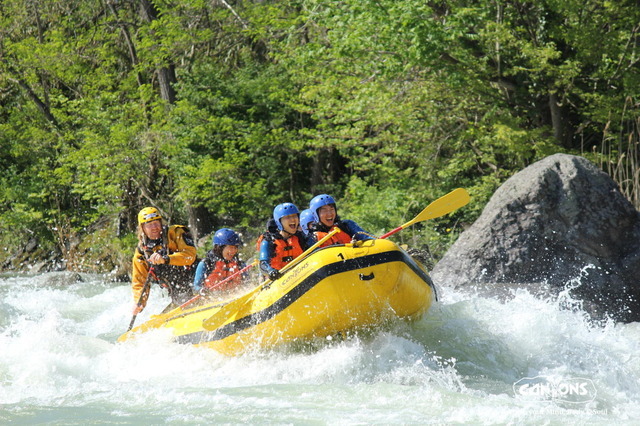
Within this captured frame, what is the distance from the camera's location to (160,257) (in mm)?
7012

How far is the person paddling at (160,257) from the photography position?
23.7ft

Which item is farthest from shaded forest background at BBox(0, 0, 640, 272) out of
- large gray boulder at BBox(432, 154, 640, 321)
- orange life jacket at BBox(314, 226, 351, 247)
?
orange life jacket at BBox(314, 226, 351, 247)

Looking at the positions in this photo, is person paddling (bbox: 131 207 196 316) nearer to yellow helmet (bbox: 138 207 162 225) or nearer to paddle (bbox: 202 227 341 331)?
yellow helmet (bbox: 138 207 162 225)

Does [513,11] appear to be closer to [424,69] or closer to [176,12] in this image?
[424,69]

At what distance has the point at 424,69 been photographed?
10.4 meters

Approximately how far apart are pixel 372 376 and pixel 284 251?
1.55m

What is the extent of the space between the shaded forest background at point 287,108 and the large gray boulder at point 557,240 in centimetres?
109

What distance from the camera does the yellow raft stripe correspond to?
5211 millimetres

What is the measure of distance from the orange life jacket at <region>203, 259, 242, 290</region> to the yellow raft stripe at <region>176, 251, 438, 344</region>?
3.46ft

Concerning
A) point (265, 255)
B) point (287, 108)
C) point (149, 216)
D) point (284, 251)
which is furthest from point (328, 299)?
point (287, 108)

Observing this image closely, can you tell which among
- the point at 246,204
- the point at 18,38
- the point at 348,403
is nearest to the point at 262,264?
the point at 348,403

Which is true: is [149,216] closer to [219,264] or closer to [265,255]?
[219,264]

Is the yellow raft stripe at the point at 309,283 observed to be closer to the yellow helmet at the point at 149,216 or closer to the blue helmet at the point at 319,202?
the blue helmet at the point at 319,202

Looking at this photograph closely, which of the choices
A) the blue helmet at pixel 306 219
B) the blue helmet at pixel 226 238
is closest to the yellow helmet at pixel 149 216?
the blue helmet at pixel 226 238
